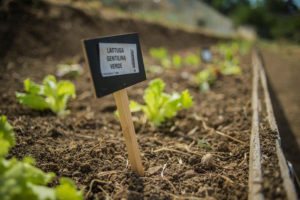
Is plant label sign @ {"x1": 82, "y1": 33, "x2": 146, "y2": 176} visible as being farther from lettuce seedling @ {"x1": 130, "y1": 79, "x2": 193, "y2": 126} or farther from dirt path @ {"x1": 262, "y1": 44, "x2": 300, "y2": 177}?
dirt path @ {"x1": 262, "y1": 44, "x2": 300, "y2": 177}

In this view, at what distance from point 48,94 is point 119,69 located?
1084 millimetres

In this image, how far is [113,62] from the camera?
104cm

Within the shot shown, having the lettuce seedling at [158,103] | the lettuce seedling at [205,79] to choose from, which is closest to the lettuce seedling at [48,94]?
the lettuce seedling at [158,103]

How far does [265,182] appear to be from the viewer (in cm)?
94

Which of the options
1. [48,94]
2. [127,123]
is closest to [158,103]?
[127,123]

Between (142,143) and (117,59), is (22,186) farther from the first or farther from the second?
(142,143)

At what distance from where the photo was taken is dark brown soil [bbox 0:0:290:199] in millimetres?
1126

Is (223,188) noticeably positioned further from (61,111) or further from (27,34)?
(27,34)

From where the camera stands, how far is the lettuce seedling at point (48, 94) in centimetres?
177

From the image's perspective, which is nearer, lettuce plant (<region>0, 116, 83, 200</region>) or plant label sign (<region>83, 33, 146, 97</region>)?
lettuce plant (<region>0, 116, 83, 200</region>)

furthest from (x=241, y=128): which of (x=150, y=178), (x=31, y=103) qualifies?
(x=31, y=103)

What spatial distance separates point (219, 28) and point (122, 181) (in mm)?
18801

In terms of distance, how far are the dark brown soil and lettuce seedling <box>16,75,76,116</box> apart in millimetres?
90

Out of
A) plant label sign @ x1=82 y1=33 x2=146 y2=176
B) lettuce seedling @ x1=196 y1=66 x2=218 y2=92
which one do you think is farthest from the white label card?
lettuce seedling @ x1=196 y1=66 x2=218 y2=92
